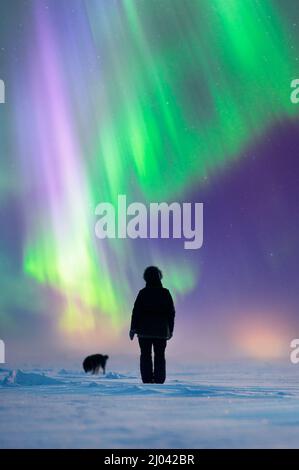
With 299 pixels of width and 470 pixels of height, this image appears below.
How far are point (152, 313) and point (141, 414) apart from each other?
2822 mm

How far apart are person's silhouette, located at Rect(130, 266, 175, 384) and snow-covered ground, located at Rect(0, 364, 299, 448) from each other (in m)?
0.38

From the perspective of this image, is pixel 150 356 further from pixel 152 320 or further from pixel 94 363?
pixel 94 363

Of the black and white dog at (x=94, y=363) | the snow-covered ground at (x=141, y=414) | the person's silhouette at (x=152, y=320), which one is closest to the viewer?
the snow-covered ground at (x=141, y=414)

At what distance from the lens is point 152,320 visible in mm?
10789

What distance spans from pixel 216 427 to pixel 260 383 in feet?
16.9

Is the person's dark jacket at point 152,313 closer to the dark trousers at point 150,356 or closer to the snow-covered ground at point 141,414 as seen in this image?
the dark trousers at point 150,356

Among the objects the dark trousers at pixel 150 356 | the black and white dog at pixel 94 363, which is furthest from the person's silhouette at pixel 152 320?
the black and white dog at pixel 94 363

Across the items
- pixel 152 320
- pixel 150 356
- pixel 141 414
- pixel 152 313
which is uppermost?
pixel 152 313

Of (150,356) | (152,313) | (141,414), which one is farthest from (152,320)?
(141,414)

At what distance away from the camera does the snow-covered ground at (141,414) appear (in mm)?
6969

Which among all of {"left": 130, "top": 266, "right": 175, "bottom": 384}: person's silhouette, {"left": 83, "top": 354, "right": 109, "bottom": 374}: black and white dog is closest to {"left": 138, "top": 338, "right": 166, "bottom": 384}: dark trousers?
{"left": 130, "top": 266, "right": 175, "bottom": 384}: person's silhouette
